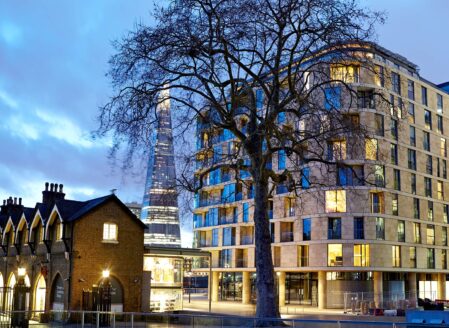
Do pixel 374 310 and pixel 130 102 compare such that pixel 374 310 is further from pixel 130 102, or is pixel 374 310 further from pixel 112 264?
pixel 130 102

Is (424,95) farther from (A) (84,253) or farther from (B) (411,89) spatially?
(A) (84,253)

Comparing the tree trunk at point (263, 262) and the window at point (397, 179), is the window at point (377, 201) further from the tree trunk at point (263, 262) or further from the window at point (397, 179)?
the tree trunk at point (263, 262)

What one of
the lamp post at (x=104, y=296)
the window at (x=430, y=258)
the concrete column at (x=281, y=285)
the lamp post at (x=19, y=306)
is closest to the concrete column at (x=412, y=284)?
the window at (x=430, y=258)

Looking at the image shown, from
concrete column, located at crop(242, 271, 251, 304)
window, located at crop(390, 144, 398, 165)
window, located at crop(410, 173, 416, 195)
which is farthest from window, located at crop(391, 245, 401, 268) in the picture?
concrete column, located at crop(242, 271, 251, 304)

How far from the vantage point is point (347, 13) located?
24531 millimetres

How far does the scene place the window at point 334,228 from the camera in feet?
185

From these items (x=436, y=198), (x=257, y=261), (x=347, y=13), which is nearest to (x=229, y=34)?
(x=347, y=13)

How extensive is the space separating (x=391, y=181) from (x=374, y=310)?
14.8 m

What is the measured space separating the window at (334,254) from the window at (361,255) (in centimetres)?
133

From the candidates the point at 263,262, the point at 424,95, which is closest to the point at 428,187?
the point at 424,95

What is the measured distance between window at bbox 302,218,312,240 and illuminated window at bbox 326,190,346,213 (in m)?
2.50

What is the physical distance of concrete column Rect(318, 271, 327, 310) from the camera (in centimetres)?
5638

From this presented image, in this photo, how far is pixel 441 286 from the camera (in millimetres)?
65375

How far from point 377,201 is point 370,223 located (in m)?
2.49
